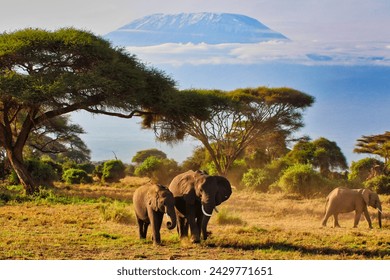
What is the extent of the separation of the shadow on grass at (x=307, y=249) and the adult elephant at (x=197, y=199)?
1.23ft

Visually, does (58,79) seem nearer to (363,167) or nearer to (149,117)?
(149,117)

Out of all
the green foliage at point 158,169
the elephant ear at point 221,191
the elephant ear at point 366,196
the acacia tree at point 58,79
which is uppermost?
the acacia tree at point 58,79

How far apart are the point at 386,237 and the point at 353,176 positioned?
55.1ft

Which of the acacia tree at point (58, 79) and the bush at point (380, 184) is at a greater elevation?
the acacia tree at point (58, 79)

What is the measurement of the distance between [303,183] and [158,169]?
8000 millimetres

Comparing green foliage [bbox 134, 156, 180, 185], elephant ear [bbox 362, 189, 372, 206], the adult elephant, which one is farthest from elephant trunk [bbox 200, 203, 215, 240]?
green foliage [bbox 134, 156, 180, 185]

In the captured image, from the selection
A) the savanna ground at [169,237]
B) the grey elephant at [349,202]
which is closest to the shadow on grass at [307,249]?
the savanna ground at [169,237]

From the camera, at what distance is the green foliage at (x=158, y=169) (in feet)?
88.6

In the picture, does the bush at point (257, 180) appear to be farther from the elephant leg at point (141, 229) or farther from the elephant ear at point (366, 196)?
the elephant leg at point (141, 229)

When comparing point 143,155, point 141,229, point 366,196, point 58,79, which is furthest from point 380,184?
point 143,155

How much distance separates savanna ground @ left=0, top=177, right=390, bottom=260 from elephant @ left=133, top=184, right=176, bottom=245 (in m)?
0.31

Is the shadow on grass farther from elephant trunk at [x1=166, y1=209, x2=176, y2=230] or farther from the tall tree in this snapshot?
the tall tree

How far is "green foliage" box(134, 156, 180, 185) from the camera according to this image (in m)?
27.0
